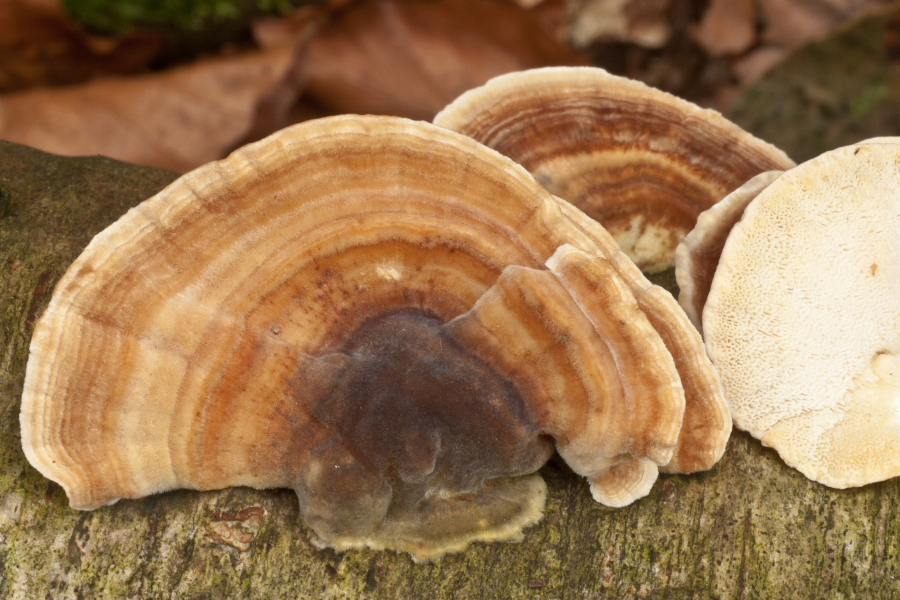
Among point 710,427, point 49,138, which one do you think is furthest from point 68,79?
point 710,427

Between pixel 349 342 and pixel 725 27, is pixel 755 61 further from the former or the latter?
pixel 349 342

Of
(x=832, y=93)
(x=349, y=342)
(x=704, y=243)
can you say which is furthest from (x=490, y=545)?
(x=832, y=93)

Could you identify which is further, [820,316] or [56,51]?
[56,51]

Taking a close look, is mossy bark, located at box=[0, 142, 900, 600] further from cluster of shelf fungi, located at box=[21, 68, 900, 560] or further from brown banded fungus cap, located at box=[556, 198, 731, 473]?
brown banded fungus cap, located at box=[556, 198, 731, 473]

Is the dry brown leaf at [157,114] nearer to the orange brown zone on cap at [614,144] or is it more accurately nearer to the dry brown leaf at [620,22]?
the dry brown leaf at [620,22]

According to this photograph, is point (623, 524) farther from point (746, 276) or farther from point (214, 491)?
point (214, 491)
